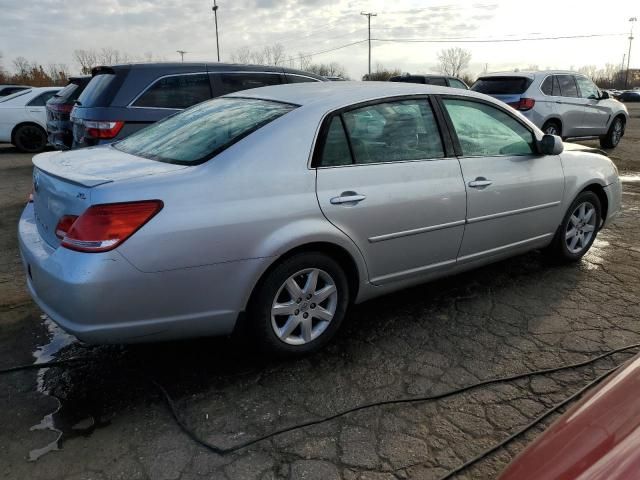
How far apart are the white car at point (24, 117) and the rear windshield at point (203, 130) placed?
35.6 feet

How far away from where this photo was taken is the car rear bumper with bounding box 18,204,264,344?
2.50 metres

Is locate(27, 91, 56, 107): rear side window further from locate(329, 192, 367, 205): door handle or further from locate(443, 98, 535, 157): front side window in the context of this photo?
locate(329, 192, 367, 205): door handle

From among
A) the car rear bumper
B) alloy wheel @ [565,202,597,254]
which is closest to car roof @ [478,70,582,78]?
alloy wheel @ [565,202,597,254]

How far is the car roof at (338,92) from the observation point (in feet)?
10.9

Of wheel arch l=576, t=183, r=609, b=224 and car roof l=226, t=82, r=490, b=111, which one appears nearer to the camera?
car roof l=226, t=82, r=490, b=111

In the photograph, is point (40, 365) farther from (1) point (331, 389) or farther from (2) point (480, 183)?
(2) point (480, 183)

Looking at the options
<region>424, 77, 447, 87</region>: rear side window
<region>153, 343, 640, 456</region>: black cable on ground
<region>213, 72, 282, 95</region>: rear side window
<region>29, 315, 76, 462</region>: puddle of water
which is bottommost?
<region>153, 343, 640, 456</region>: black cable on ground

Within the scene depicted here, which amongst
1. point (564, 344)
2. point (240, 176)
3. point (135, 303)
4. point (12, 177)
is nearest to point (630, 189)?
point (564, 344)

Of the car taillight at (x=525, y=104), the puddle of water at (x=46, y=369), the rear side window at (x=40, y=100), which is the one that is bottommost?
the puddle of water at (x=46, y=369)

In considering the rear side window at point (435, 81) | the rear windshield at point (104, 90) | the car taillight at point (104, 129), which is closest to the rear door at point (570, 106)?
the rear side window at point (435, 81)

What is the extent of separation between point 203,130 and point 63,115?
651cm

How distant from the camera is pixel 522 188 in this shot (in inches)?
159

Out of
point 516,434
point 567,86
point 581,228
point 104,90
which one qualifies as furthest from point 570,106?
point 516,434

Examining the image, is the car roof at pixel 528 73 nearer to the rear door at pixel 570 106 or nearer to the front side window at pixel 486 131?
the rear door at pixel 570 106
